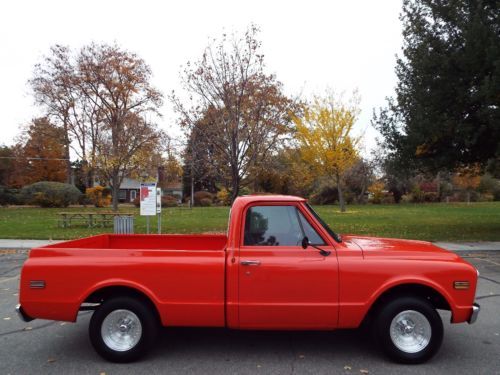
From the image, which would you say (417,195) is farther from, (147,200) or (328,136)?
(147,200)

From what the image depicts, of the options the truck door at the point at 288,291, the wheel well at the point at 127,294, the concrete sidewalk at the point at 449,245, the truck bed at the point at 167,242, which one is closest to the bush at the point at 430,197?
the concrete sidewalk at the point at 449,245

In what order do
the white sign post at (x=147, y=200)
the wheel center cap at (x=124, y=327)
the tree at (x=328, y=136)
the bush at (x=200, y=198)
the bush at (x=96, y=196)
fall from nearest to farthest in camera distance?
1. the wheel center cap at (x=124, y=327)
2. the white sign post at (x=147, y=200)
3. the tree at (x=328, y=136)
4. the bush at (x=96, y=196)
5. the bush at (x=200, y=198)

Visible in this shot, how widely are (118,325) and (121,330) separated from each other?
0.06 m

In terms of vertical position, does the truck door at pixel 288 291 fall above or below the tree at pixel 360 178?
below

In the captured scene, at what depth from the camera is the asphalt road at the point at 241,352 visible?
4.34 metres

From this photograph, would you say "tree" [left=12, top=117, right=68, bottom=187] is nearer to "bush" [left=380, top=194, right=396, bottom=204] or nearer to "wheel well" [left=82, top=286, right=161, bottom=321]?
"bush" [left=380, top=194, right=396, bottom=204]

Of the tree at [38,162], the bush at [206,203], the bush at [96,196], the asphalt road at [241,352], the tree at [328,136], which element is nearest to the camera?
the asphalt road at [241,352]

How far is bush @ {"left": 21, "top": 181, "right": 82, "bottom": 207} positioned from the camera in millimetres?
37719

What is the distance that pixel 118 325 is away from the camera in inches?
179

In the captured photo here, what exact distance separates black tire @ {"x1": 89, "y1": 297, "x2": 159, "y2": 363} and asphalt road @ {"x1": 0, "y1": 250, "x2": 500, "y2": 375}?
0.11 meters

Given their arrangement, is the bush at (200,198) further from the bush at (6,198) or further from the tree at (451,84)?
the tree at (451,84)

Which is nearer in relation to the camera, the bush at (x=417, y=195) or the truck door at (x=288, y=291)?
the truck door at (x=288, y=291)

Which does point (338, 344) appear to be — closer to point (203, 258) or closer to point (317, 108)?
point (203, 258)

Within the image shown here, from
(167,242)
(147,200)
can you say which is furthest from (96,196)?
(167,242)
